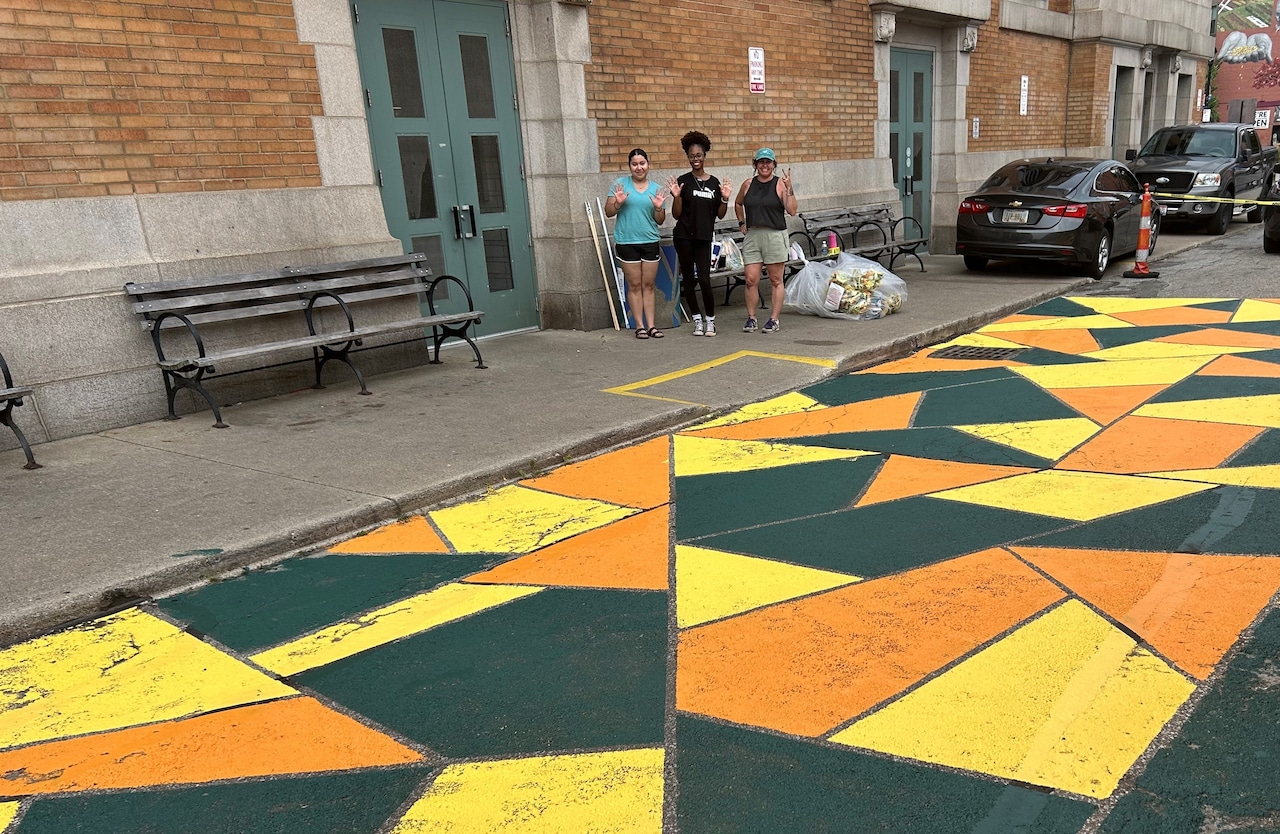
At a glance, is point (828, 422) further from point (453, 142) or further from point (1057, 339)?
point (453, 142)

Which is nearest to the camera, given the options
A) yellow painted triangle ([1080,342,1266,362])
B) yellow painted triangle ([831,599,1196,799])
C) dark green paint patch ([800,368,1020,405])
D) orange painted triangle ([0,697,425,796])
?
yellow painted triangle ([831,599,1196,799])

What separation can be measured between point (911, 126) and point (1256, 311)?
7.61 metres

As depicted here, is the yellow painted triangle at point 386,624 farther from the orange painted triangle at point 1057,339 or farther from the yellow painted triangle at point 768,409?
the orange painted triangle at point 1057,339

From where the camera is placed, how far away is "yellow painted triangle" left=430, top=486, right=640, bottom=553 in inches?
187

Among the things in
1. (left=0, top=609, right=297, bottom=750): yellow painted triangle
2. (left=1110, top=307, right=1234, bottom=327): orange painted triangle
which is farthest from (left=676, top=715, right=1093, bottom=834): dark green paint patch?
(left=1110, top=307, right=1234, bottom=327): orange painted triangle

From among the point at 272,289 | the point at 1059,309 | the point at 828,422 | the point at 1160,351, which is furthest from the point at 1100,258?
the point at 272,289

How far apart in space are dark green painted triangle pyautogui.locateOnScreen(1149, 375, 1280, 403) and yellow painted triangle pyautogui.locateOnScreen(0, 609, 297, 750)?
638 centimetres

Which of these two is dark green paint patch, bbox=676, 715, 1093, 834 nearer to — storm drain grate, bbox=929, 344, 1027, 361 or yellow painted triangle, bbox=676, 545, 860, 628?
yellow painted triangle, bbox=676, 545, 860, 628

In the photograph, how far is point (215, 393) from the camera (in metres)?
7.30

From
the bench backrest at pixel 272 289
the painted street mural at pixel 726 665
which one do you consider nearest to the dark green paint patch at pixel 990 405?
the painted street mural at pixel 726 665

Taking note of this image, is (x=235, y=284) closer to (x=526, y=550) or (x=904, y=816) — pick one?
(x=526, y=550)

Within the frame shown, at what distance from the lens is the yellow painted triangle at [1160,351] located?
26.9 feet

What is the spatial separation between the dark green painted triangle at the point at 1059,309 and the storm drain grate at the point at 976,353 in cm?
236

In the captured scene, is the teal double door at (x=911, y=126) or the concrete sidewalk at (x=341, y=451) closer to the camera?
the concrete sidewalk at (x=341, y=451)
